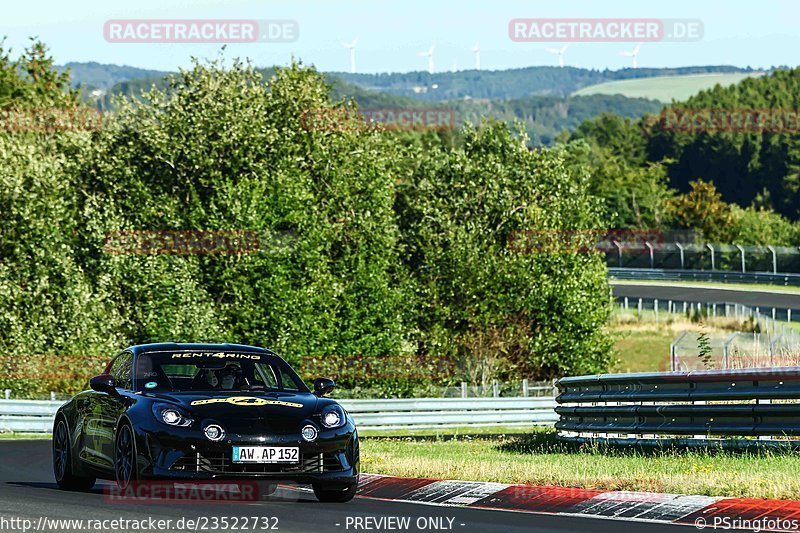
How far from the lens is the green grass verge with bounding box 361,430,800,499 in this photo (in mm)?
11148

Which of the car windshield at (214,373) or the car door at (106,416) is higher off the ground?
the car windshield at (214,373)

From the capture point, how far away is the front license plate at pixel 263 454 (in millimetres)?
11328

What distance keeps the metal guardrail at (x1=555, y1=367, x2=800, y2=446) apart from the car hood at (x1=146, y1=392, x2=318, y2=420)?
16.3 feet

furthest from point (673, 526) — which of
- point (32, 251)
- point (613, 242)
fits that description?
point (613, 242)

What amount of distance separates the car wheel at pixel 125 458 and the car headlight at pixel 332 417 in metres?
1.64

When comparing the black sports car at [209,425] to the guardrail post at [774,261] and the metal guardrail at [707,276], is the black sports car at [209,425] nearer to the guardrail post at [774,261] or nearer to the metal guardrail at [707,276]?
the metal guardrail at [707,276]

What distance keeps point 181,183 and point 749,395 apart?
1483 inches

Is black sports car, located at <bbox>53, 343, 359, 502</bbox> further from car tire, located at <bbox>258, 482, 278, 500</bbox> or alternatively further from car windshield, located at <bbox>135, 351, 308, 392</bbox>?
car tire, located at <bbox>258, 482, 278, 500</bbox>

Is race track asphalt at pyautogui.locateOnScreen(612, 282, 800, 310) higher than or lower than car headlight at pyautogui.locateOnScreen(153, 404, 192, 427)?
lower

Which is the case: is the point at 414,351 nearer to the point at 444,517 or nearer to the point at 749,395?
the point at 749,395

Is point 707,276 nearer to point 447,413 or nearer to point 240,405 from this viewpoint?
point 447,413

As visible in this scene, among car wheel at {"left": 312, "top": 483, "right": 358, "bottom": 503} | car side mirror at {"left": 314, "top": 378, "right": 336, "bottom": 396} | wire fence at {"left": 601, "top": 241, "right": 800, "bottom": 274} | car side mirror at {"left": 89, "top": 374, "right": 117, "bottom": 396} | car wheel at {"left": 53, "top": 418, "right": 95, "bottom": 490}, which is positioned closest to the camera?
car wheel at {"left": 312, "top": 483, "right": 358, "bottom": 503}

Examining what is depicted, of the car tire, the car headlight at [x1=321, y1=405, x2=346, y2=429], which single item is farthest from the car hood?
the car tire

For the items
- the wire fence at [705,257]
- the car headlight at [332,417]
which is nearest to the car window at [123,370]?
the car headlight at [332,417]
